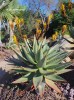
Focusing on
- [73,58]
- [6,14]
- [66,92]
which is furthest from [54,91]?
[6,14]

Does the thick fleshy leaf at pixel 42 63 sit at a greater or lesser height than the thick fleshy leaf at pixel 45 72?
greater

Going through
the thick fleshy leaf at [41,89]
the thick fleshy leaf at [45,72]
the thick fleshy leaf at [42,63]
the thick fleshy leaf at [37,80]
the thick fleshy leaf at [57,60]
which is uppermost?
the thick fleshy leaf at [57,60]

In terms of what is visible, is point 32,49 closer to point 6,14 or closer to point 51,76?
point 51,76

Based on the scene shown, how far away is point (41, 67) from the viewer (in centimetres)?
595

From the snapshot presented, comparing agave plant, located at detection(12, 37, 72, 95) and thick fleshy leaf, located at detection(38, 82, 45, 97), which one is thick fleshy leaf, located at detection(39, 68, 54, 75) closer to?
agave plant, located at detection(12, 37, 72, 95)

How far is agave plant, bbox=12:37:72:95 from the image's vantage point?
570cm

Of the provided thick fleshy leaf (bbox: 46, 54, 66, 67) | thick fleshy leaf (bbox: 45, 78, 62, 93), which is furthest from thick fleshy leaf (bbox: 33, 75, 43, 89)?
thick fleshy leaf (bbox: 46, 54, 66, 67)

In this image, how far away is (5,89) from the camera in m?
6.22

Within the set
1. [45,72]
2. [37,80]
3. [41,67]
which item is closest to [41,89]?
[37,80]

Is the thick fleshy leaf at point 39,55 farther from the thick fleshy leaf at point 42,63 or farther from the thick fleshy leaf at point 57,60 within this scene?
the thick fleshy leaf at point 57,60

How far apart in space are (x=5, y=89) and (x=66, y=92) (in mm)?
1243

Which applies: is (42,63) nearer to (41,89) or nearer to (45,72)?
(45,72)

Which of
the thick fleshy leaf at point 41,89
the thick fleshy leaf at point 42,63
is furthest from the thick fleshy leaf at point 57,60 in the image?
the thick fleshy leaf at point 41,89

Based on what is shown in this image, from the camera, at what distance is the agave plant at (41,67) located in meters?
5.70
